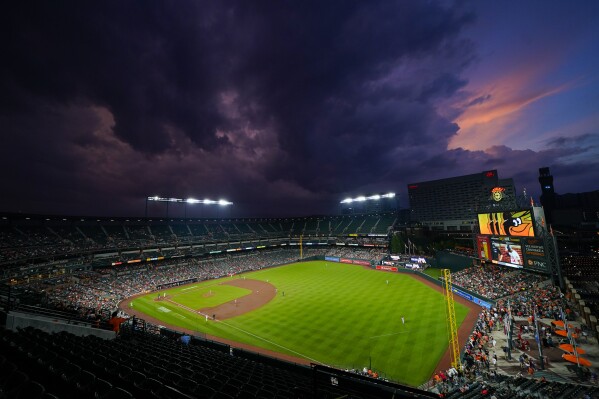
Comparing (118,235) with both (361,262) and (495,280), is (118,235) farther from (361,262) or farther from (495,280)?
(495,280)

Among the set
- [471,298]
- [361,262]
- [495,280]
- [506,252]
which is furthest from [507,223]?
→ [361,262]

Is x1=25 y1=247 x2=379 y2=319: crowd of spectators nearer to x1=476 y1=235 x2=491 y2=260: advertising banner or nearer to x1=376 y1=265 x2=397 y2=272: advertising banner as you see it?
x1=376 y1=265 x2=397 y2=272: advertising banner

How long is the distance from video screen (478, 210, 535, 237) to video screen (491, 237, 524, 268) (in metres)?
0.99

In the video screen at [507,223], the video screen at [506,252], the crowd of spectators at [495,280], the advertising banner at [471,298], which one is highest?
the video screen at [507,223]

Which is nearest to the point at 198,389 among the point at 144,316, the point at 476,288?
the point at 144,316

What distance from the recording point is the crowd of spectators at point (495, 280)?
33.0 metres

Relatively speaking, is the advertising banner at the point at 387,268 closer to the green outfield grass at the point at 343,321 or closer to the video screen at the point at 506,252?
the green outfield grass at the point at 343,321

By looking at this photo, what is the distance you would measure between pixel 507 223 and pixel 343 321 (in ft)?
85.1

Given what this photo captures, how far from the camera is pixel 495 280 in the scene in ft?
121

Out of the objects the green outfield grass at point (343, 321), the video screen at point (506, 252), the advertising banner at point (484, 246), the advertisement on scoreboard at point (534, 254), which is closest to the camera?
the green outfield grass at point (343, 321)

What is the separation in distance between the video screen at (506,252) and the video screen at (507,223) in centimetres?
99

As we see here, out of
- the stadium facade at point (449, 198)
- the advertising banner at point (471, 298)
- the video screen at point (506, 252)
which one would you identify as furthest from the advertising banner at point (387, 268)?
the stadium facade at point (449, 198)

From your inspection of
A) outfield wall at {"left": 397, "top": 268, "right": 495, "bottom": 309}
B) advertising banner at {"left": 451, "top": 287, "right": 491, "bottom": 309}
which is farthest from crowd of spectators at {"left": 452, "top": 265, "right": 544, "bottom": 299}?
advertising banner at {"left": 451, "top": 287, "right": 491, "bottom": 309}

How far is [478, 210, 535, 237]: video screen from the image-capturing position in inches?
1268
